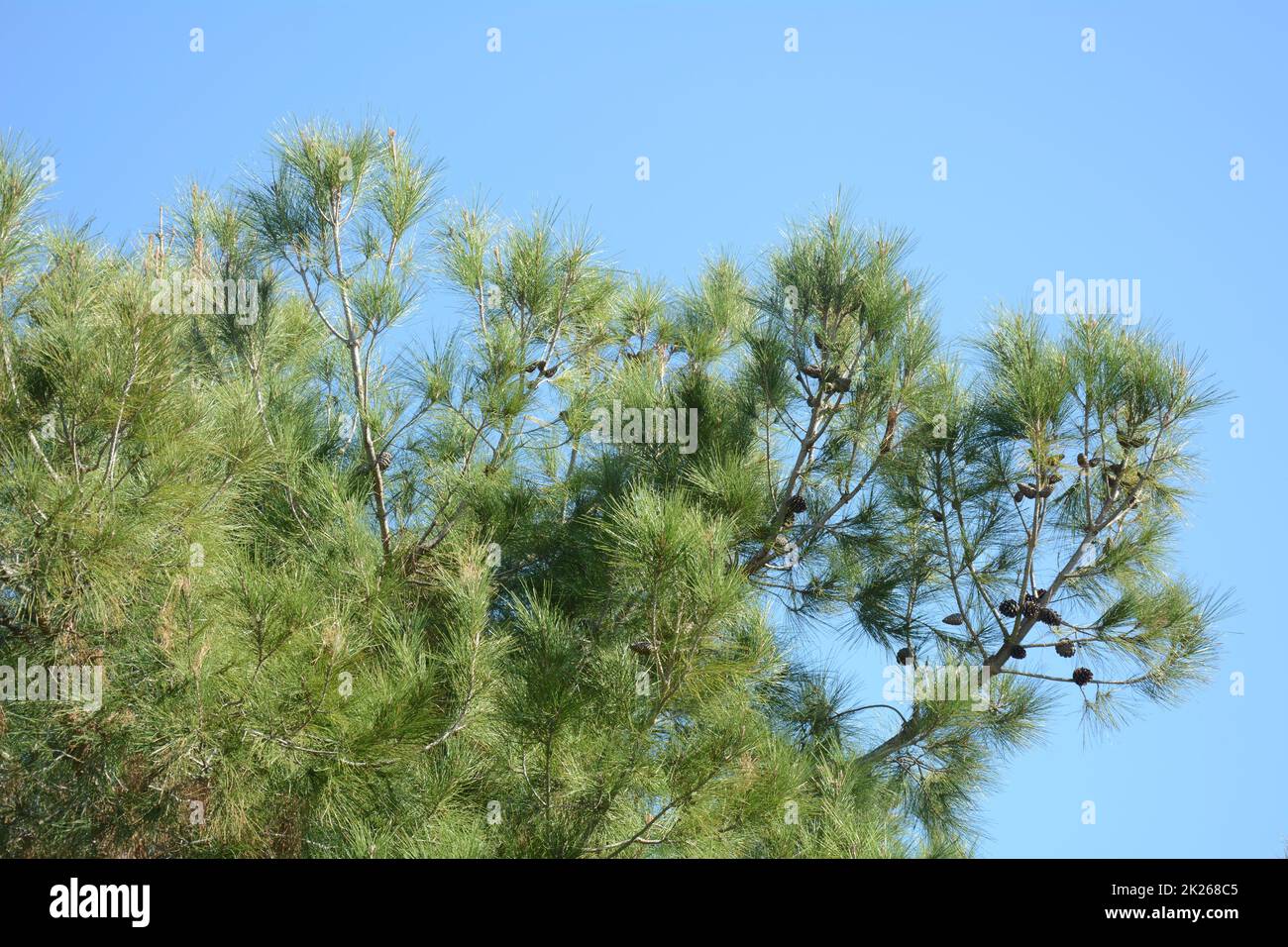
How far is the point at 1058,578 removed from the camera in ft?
13.0

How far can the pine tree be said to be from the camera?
3.18 metres

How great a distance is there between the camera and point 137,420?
3203 mm

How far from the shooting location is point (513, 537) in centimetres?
435

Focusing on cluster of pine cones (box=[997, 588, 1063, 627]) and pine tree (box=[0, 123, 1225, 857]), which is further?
cluster of pine cones (box=[997, 588, 1063, 627])

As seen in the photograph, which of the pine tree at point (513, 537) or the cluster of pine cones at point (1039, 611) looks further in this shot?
the cluster of pine cones at point (1039, 611)

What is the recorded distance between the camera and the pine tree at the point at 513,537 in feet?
10.4

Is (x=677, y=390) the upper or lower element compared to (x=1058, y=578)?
upper

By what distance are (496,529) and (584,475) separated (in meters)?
0.34
